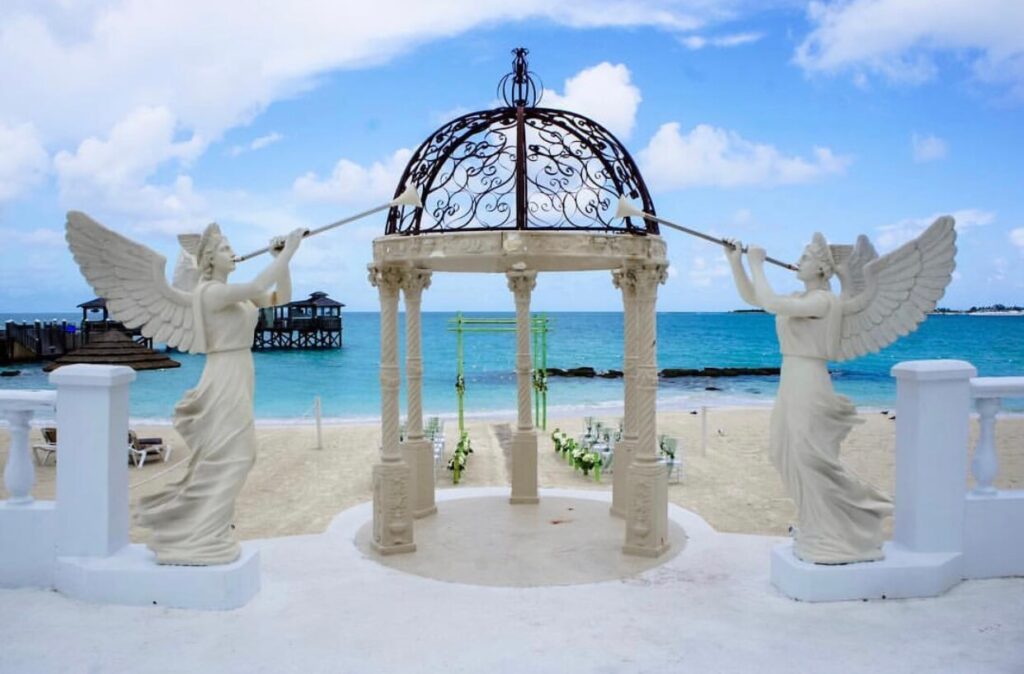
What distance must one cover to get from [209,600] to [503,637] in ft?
6.85

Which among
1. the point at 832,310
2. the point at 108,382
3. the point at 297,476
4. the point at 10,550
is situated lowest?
the point at 297,476

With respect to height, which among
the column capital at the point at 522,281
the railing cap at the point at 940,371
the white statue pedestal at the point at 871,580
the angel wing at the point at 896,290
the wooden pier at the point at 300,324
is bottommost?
the white statue pedestal at the point at 871,580

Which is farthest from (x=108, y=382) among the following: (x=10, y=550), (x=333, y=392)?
(x=333, y=392)

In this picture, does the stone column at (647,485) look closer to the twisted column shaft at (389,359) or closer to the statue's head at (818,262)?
the statue's head at (818,262)

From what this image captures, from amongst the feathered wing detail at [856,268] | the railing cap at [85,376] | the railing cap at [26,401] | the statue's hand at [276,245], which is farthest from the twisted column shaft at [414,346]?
the feathered wing detail at [856,268]

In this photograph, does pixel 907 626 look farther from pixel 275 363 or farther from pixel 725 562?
pixel 275 363

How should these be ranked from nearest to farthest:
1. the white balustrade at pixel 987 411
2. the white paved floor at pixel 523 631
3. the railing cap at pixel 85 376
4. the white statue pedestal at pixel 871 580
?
1. the white paved floor at pixel 523 631
2. the railing cap at pixel 85 376
3. the white statue pedestal at pixel 871 580
4. the white balustrade at pixel 987 411

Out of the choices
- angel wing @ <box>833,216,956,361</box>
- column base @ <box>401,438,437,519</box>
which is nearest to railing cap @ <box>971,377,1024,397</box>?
angel wing @ <box>833,216,956,361</box>

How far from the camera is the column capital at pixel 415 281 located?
8.37 metres

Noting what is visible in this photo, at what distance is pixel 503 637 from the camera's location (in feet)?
16.1

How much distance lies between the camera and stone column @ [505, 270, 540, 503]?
9516 millimetres

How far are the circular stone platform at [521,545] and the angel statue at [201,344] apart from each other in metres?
2.15

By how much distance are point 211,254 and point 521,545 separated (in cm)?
418

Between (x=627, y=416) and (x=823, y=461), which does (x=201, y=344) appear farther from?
(x=627, y=416)
